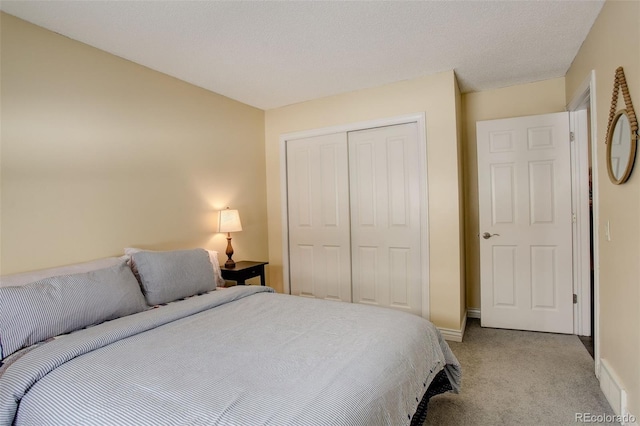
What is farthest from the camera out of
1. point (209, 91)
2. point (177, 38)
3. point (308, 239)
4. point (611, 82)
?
point (308, 239)

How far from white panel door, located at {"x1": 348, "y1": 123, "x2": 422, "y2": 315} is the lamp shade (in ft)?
3.97

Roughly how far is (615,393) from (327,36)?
2769 millimetres

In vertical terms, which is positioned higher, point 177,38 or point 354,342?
point 177,38

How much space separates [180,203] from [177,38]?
132 centimetres

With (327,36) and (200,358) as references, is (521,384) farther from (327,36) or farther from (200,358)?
(327,36)

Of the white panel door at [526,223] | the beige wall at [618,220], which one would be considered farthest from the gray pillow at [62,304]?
the white panel door at [526,223]

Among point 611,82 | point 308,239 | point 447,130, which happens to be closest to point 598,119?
point 611,82

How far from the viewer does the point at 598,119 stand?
2154 mm

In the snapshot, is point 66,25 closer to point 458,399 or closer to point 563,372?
point 458,399

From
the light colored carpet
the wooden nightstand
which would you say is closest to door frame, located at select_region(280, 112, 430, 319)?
the light colored carpet

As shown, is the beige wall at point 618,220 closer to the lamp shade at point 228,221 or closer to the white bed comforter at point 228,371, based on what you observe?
the white bed comforter at point 228,371

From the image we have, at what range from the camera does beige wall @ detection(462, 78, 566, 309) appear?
3.33m

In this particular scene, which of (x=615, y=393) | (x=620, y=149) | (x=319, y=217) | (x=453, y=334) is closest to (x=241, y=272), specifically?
(x=319, y=217)

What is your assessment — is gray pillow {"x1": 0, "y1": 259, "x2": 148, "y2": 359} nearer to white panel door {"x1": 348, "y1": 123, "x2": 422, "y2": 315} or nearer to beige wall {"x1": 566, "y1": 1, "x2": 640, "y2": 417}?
white panel door {"x1": 348, "y1": 123, "x2": 422, "y2": 315}
